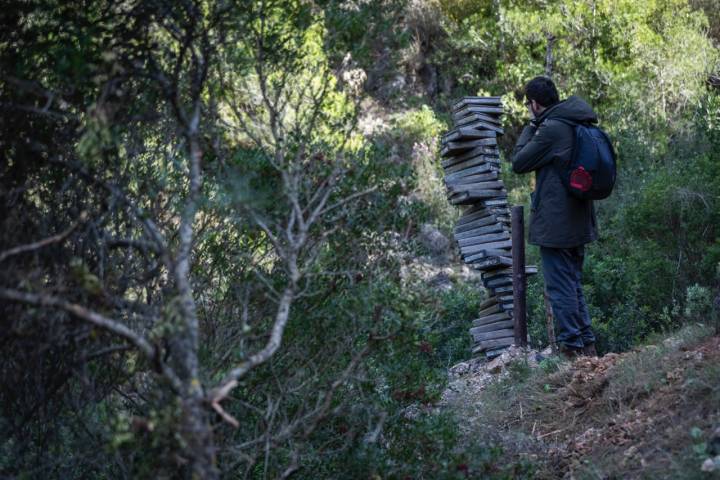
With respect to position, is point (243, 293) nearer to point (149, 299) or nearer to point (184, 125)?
point (149, 299)

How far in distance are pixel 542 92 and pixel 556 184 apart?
2.22 ft

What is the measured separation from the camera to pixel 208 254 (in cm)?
464

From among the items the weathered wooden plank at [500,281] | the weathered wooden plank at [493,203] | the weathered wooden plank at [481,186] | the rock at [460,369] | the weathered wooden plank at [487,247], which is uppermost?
the weathered wooden plank at [481,186]

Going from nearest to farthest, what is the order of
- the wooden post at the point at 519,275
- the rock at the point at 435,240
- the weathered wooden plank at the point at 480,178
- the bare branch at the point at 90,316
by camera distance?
the bare branch at the point at 90,316
the wooden post at the point at 519,275
the weathered wooden plank at the point at 480,178
the rock at the point at 435,240

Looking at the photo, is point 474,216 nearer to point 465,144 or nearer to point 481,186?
point 481,186

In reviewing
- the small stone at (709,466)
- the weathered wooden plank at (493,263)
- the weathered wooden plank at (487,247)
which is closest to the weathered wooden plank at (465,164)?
the weathered wooden plank at (487,247)

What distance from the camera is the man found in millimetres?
5652

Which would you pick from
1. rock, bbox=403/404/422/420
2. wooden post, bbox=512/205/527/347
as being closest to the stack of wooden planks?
wooden post, bbox=512/205/527/347

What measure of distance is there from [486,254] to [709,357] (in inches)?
109

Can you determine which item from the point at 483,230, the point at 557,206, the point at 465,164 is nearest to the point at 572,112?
the point at 557,206

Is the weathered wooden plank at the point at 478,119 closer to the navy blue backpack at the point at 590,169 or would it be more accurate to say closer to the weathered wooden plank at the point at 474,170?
the weathered wooden plank at the point at 474,170

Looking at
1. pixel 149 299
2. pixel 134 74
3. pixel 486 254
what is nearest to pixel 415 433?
pixel 149 299

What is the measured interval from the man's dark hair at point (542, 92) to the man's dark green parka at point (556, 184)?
111 millimetres

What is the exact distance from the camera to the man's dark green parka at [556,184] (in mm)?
5645
